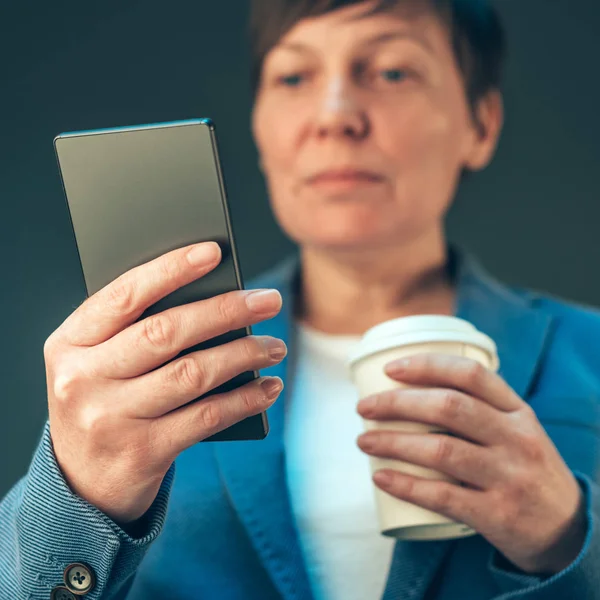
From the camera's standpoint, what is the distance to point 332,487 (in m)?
0.98

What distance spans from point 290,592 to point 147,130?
0.54 metres

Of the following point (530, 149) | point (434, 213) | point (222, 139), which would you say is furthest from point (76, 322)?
point (530, 149)

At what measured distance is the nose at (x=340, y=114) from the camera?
1.09 meters

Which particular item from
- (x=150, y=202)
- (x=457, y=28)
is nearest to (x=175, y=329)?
(x=150, y=202)

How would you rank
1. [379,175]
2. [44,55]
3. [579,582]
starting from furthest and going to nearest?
[44,55]
[379,175]
[579,582]

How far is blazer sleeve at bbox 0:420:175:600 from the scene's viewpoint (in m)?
0.69

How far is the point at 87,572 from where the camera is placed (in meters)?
0.72

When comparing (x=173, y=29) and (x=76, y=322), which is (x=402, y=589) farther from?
(x=173, y=29)

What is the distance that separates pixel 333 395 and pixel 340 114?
387mm

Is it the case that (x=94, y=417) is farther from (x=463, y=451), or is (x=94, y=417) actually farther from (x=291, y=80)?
(x=291, y=80)

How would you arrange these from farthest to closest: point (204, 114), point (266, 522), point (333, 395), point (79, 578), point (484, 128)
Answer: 1. point (204, 114)
2. point (484, 128)
3. point (333, 395)
4. point (266, 522)
5. point (79, 578)

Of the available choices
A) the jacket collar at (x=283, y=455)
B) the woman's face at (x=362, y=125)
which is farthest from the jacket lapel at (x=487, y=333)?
the woman's face at (x=362, y=125)

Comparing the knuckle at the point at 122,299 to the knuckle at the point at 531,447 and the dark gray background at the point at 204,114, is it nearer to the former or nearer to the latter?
the knuckle at the point at 531,447

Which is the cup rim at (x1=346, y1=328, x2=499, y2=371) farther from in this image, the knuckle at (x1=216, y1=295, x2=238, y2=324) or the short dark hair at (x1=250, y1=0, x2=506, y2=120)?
the short dark hair at (x1=250, y1=0, x2=506, y2=120)
